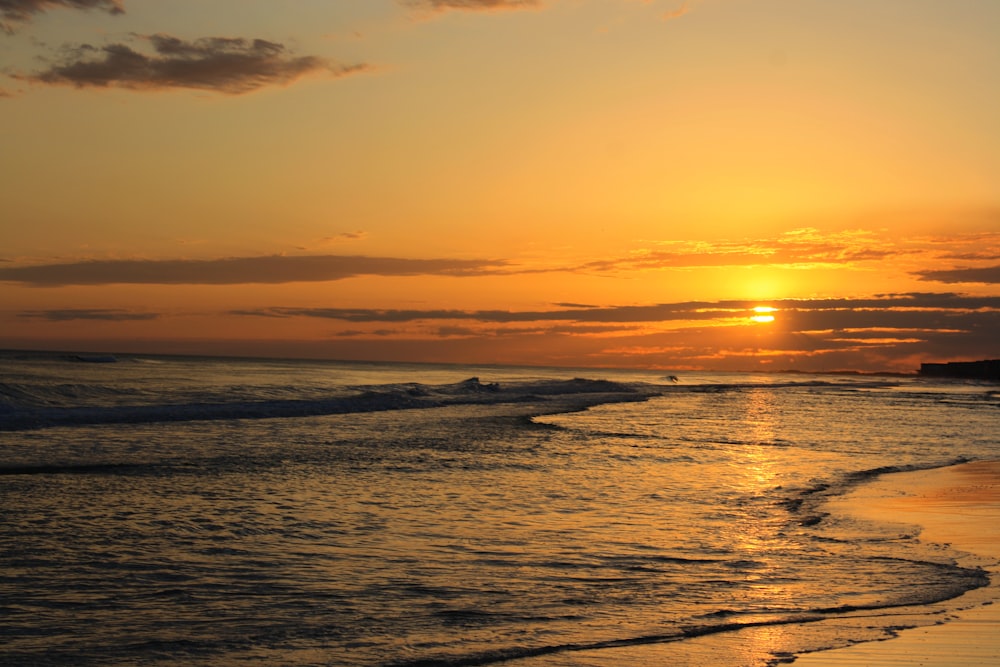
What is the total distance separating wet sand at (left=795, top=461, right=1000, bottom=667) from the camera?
7.04 metres

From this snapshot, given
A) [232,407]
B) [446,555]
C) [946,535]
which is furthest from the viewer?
[232,407]

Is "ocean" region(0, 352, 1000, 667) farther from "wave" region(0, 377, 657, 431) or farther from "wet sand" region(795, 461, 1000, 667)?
"wave" region(0, 377, 657, 431)

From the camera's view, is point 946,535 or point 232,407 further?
point 232,407

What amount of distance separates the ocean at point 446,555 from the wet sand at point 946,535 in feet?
0.73

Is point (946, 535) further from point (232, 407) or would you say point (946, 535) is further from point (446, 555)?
point (232, 407)

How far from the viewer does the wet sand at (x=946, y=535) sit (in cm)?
704

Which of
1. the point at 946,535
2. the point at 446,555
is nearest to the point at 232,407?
the point at 446,555

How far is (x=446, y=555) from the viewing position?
1017cm

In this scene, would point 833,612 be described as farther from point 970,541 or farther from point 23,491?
point 23,491

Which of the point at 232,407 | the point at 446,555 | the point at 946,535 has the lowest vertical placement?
the point at 232,407

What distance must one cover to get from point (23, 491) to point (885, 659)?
41.6 ft

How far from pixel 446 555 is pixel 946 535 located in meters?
7.17

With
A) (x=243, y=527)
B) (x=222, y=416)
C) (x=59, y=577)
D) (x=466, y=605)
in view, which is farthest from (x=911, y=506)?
(x=222, y=416)

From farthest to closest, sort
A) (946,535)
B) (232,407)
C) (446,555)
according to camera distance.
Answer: (232,407) → (946,535) → (446,555)
